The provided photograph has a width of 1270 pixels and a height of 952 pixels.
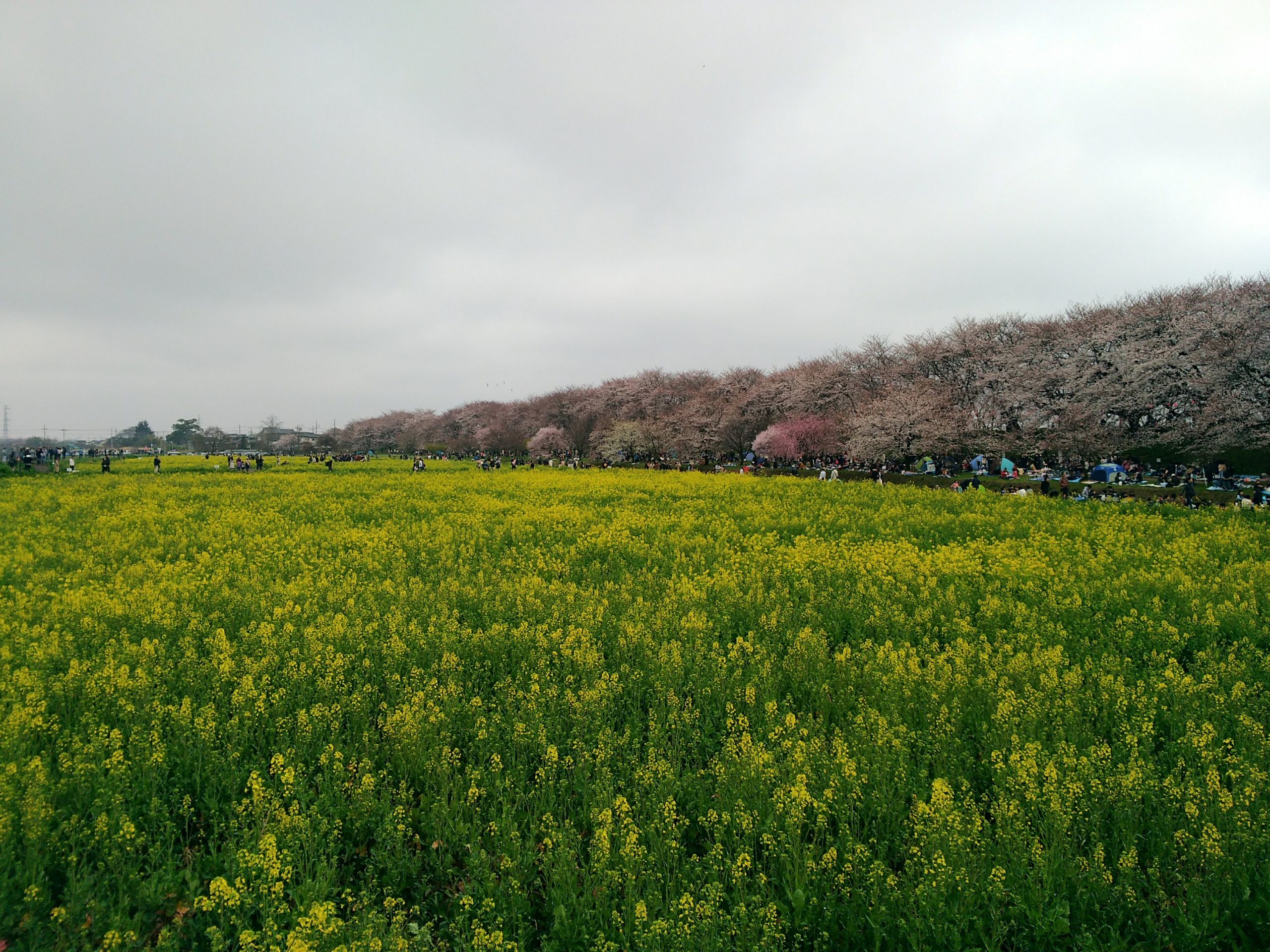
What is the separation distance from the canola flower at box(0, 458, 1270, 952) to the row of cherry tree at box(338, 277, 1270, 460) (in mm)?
39235

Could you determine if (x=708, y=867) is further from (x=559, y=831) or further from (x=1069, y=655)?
(x=1069, y=655)

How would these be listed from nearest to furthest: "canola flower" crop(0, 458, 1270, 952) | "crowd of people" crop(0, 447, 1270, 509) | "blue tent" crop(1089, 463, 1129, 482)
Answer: "canola flower" crop(0, 458, 1270, 952), "crowd of people" crop(0, 447, 1270, 509), "blue tent" crop(1089, 463, 1129, 482)

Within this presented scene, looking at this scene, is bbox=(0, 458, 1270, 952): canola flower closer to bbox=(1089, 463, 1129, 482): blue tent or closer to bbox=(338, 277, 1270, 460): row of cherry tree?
bbox=(1089, 463, 1129, 482): blue tent

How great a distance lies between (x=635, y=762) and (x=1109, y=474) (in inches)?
1748

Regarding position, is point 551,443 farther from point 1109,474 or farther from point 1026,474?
point 1109,474

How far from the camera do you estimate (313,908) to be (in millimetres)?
3312

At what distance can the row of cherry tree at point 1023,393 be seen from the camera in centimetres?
3944

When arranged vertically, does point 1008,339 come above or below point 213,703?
above

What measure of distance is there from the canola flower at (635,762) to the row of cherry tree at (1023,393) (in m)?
39.2

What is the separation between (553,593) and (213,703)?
5.12 m

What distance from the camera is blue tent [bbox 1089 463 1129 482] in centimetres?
3822

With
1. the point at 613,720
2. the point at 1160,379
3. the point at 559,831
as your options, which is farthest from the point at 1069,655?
the point at 1160,379

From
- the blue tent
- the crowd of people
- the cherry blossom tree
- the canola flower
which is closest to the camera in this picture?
the canola flower

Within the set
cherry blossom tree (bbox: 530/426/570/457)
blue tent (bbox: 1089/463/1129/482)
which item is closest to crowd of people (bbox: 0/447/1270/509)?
blue tent (bbox: 1089/463/1129/482)
